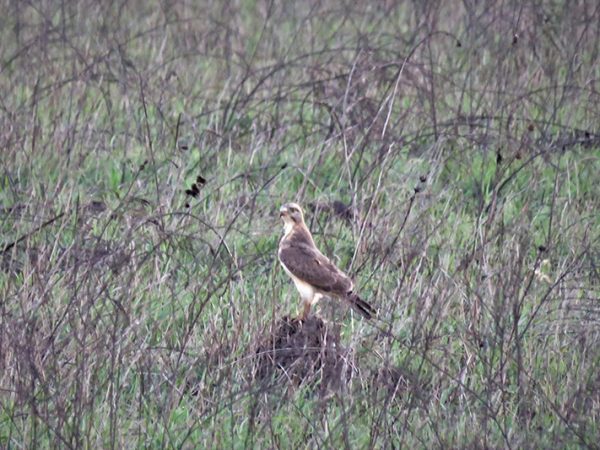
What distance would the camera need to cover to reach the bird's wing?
5.93 m

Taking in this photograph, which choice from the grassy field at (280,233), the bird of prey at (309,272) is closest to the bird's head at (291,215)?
the bird of prey at (309,272)

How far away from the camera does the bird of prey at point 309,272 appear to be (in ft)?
19.1

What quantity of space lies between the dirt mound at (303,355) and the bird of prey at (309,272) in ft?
0.54

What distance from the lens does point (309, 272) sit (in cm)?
601

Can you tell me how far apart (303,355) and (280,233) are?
1974 mm

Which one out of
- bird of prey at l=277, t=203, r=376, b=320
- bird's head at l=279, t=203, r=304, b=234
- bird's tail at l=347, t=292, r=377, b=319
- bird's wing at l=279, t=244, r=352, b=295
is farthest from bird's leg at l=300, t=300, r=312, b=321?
bird's head at l=279, t=203, r=304, b=234

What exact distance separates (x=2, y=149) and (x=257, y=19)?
3844 mm

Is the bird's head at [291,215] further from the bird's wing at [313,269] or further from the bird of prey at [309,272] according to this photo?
the bird's wing at [313,269]

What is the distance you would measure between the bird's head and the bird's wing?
0.88 feet

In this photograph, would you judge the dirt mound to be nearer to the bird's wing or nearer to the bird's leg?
the bird's leg

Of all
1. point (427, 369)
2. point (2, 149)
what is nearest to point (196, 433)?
point (427, 369)

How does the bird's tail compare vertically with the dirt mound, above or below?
above

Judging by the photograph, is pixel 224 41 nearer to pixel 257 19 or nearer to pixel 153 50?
pixel 153 50

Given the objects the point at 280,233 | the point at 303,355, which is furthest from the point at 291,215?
the point at 303,355
